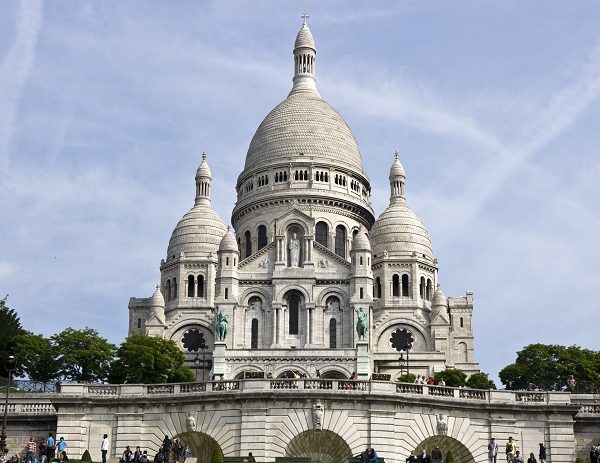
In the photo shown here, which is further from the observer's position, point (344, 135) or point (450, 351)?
point (344, 135)

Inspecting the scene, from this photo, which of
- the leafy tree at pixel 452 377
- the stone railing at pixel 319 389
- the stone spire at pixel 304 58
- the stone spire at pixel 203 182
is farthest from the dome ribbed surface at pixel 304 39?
the stone railing at pixel 319 389

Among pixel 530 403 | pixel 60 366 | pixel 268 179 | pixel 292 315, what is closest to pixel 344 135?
pixel 268 179

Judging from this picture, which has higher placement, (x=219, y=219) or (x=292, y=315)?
(x=219, y=219)

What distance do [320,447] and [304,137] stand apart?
81.1 metres

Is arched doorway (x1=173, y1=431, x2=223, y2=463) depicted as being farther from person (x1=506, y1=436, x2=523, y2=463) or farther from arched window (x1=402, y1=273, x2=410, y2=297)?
arched window (x1=402, y1=273, x2=410, y2=297)

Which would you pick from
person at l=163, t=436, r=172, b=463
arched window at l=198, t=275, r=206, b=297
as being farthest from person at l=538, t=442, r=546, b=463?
arched window at l=198, t=275, r=206, b=297

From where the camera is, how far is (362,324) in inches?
3962

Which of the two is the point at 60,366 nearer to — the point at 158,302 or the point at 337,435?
the point at 158,302

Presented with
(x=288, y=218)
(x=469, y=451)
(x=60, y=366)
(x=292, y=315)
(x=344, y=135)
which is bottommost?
(x=469, y=451)

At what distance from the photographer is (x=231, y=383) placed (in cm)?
4984

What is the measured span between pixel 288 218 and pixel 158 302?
→ 13.6 metres

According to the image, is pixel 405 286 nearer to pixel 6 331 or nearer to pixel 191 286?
pixel 191 286

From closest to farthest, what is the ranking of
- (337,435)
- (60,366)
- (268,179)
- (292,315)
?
1. (337,435)
2. (60,366)
3. (292,315)
4. (268,179)

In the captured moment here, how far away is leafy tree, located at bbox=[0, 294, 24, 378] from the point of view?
78.0m
